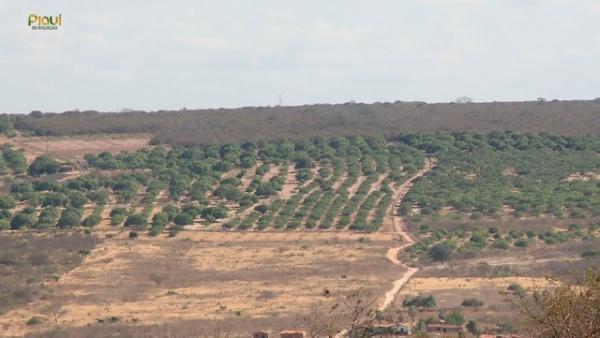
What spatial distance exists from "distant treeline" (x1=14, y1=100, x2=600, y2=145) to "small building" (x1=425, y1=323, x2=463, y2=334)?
2673 inches

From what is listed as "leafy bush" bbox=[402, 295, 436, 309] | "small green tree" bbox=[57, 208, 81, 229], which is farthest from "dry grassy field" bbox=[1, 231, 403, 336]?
"small green tree" bbox=[57, 208, 81, 229]

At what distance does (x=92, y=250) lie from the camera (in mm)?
70438

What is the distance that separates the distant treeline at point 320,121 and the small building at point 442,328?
6789 cm

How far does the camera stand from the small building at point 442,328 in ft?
157

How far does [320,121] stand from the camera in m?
133

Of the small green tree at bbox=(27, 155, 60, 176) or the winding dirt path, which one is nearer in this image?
the winding dirt path

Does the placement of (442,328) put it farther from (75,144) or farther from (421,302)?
(75,144)

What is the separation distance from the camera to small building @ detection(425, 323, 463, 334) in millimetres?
47956

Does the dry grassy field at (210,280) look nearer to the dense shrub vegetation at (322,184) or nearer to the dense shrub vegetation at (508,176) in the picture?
the dense shrub vegetation at (322,184)

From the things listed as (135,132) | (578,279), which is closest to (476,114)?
(135,132)

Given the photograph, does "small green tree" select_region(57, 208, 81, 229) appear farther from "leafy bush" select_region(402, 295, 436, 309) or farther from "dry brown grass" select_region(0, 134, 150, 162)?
"leafy bush" select_region(402, 295, 436, 309)

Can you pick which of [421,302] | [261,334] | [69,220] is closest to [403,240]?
[421,302]

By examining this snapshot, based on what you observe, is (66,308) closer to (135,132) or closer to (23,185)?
(23,185)

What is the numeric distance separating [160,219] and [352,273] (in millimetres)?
19595
